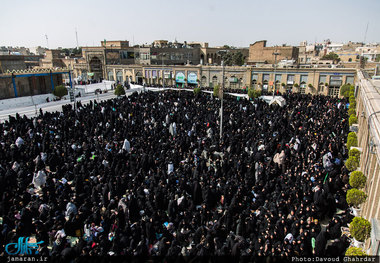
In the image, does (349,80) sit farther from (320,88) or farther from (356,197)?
(356,197)

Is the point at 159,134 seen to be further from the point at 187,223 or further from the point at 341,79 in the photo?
the point at 341,79

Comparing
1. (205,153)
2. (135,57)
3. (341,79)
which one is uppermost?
(135,57)

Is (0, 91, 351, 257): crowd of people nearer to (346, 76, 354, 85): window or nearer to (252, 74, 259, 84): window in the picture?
(346, 76, 354, 85): window

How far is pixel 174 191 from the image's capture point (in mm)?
8664

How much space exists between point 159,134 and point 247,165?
541 centimetres

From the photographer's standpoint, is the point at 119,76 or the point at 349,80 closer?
the point at 349,80

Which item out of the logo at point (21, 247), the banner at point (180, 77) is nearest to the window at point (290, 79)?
the banner at point (180, 77)

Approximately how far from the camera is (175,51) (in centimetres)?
4934

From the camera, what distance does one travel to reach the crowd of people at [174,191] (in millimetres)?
6254

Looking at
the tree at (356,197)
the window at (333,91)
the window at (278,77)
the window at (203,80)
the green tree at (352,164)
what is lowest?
the tree at (356,197)

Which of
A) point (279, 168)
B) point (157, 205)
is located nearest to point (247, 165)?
point (279, 168)

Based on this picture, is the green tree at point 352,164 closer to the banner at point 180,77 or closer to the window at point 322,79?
the window at point 322,79

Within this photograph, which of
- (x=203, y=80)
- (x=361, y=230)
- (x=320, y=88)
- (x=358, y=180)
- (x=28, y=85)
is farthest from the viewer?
(x=203, y=80)

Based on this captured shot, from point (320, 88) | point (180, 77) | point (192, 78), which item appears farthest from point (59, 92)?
point (320, 88)
